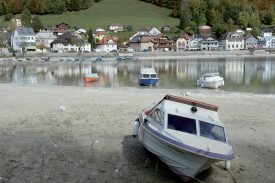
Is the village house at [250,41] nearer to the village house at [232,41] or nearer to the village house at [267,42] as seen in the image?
the village house at [232,41]

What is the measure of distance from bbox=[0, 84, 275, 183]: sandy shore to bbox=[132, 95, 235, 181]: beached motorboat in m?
0.76

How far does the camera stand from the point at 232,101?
24000 mm

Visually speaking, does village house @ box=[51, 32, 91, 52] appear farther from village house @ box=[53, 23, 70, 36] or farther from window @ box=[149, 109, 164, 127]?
window @ box=[149, 109, 164, 127]

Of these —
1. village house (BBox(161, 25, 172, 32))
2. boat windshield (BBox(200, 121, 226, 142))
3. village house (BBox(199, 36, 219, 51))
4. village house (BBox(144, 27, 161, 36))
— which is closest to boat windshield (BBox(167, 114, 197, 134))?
boat windshield (BBox(200, 121, 226, 142))

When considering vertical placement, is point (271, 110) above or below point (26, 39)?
below

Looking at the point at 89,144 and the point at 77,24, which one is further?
the point at 77,24

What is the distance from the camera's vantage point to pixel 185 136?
34.8 ft

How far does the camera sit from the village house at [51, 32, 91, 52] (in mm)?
145375

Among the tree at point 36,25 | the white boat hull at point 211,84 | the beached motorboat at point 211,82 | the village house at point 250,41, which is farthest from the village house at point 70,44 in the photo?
the white boat hull at point 211,84

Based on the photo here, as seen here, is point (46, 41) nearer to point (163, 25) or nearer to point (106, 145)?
point (163, 25)

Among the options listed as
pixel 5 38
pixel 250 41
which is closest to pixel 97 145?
pixel 5 38

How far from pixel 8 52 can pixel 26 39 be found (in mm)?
12647

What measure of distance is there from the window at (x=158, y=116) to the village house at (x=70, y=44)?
135m

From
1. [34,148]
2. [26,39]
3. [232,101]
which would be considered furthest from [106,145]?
[26,39]
